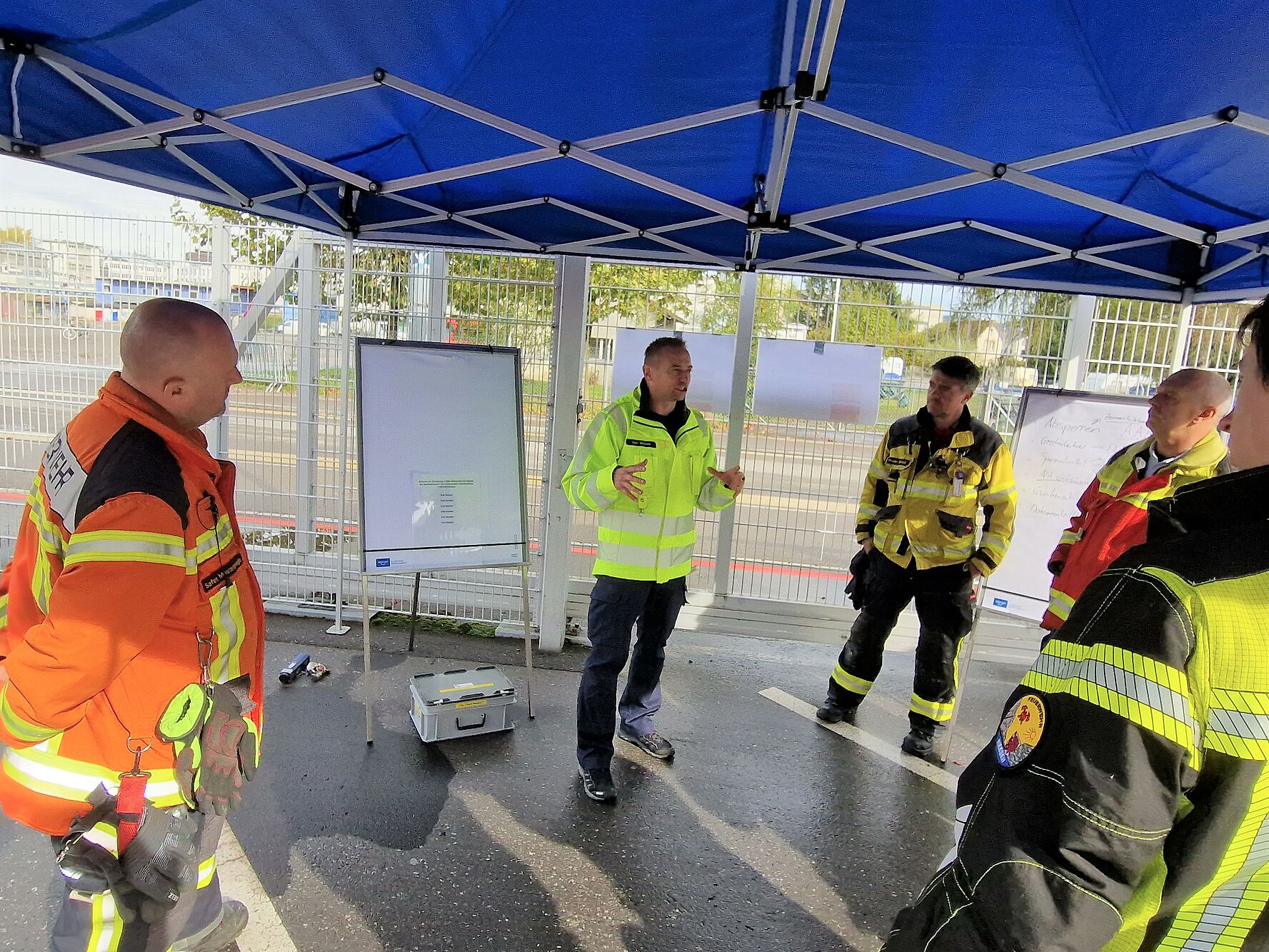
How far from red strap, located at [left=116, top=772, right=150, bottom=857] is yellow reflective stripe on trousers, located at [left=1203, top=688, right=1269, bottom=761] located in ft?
6.34

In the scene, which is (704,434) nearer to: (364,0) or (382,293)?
(364,0)

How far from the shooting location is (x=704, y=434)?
3.33 metres

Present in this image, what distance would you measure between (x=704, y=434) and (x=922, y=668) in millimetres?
1752

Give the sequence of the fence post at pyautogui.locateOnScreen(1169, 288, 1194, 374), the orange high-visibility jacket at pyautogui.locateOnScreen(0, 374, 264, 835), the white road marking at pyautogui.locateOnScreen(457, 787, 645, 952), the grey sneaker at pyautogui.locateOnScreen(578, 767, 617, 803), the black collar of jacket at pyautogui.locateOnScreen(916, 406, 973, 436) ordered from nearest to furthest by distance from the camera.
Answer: the orange high-visibility jacket at pyautogui.locateOnScreen(0, 374, 264, 835) → the white road marking at pyautogui.locateOnScreen(457, 787, 645, 952) → the grey sneaker at pyautogui.locateOnScreen(578, 767, 617, 803) → the black collar of jacket at pyautogui.locateOnScreen(916, 406, 973, 436) → the fence post at pyautogui.locateOnScreen(1169, 288, 1194, 374)

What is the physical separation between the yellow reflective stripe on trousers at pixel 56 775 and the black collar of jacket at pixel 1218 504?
79.7 inches

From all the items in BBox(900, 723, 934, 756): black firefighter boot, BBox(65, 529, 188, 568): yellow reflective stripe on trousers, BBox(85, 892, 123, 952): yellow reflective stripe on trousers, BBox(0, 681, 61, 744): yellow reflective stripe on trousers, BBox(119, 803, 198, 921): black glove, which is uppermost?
BBox(65, 529, 188, 568): yellow reflective stripe on trousers

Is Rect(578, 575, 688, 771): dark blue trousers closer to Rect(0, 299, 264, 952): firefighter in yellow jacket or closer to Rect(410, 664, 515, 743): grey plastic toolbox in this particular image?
Rect(410, 664, 515, 743): grey plastic toolbox

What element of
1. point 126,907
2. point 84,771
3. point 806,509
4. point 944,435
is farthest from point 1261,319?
→ point 806,509

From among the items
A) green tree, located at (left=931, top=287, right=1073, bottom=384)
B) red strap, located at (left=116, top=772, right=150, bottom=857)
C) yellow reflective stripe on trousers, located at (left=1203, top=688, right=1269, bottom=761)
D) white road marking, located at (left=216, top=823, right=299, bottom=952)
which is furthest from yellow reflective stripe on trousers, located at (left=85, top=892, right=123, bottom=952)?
green tree, located at (left=931, top=287, right=1073, bottom=384)

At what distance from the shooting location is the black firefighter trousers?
365 centimetres

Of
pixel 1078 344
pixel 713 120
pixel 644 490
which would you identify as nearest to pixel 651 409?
pixel 644 490

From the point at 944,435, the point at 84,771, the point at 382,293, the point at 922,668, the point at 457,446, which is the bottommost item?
the point at 922,668

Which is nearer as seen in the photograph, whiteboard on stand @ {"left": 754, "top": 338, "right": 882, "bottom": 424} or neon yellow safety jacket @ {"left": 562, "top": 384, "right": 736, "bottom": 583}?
neon yellow safety jacket @ {"left": 562, "top": 384, "right": 736, "bottom": 583}

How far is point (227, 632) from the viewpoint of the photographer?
5.77 feet
